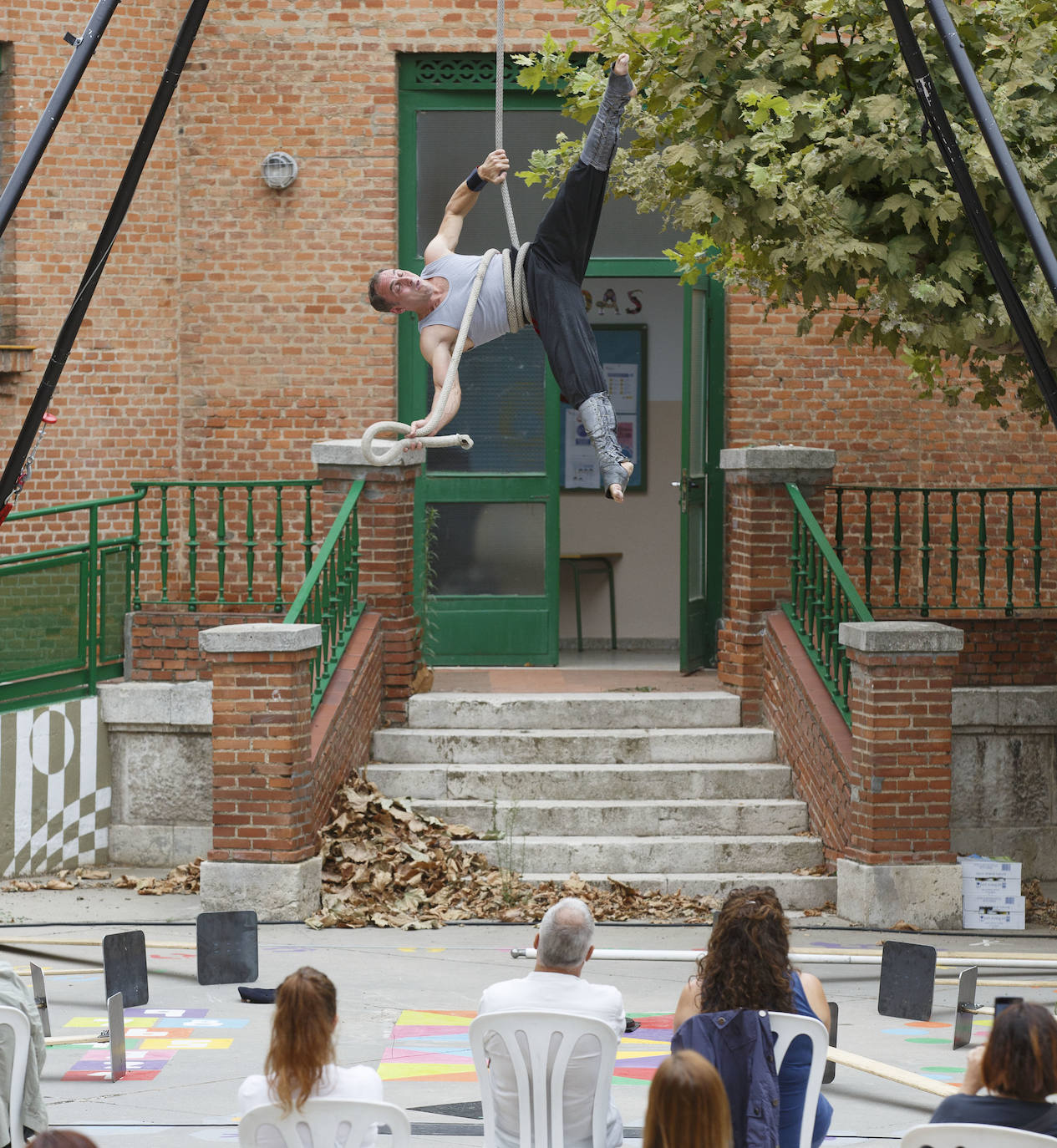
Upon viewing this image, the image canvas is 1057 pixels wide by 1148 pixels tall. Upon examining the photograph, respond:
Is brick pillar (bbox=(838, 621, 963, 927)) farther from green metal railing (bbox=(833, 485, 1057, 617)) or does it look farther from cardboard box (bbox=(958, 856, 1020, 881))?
green metal railing (bbox=(833, 485, 1057, 617))

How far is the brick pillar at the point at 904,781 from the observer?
942cm

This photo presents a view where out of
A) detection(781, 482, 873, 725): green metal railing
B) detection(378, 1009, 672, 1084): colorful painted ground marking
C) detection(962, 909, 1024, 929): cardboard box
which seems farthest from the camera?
detection(781, 482, 873, 725): green metal railing

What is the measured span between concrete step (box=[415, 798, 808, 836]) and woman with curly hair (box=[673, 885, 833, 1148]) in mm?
5223

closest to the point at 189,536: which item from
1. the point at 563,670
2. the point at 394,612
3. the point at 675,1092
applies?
the point at 394,612

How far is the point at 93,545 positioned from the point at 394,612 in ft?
6.13

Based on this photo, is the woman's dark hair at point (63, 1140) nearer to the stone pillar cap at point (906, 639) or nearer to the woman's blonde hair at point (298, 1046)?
the woman's blonde hair at point (298, 1046)

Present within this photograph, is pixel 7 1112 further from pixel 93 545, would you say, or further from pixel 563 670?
pixel 563 670

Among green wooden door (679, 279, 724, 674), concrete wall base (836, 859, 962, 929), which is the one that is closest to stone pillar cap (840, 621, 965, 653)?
concrete wall base (836, 859, 962, 929)

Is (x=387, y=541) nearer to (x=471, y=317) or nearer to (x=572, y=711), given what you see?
(x=572, y=711)

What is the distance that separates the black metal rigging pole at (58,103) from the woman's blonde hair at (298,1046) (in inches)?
107

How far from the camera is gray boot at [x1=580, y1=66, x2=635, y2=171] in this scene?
5906 millimetres

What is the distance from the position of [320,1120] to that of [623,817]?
594 centimetres

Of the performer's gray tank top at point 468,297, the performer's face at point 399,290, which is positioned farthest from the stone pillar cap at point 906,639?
the performer's face at point 399,290

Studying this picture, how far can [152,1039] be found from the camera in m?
7.29
